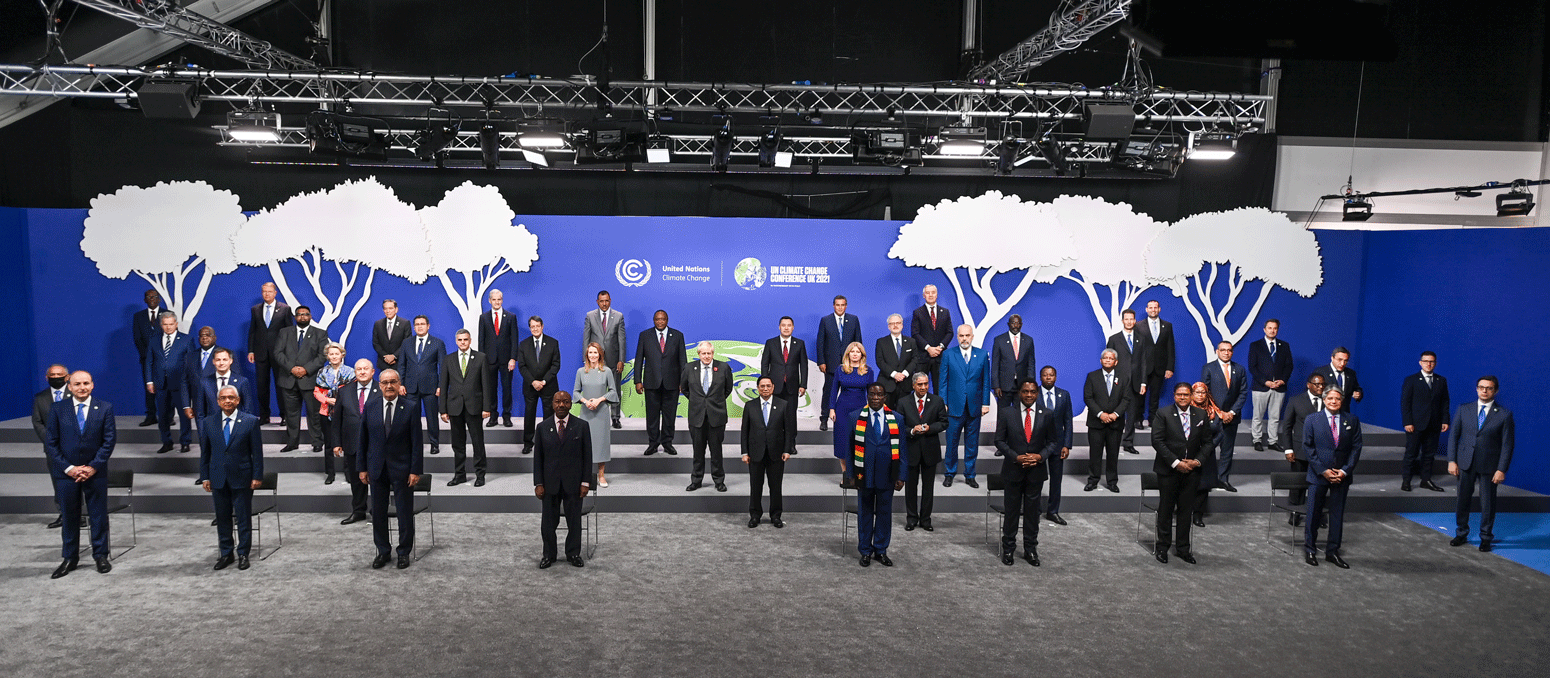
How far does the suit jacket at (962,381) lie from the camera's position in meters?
8.13

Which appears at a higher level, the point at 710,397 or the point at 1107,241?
the point at 1107,241

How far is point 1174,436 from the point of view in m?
6.46

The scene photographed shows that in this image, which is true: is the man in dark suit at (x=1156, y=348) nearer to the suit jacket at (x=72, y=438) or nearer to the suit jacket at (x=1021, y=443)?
the suit jacket at (x=1021, y=443)

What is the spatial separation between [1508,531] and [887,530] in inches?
233

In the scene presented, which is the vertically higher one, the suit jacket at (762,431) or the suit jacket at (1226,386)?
the suit jacket at (1226,386)

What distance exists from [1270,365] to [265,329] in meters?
11.1

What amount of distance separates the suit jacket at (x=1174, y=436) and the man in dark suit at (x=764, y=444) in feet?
9.71

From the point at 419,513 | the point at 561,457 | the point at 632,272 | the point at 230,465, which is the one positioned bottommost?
the point at 419,513

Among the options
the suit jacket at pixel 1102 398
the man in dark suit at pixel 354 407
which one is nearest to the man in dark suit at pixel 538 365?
the man in dark suit at pixel 354 407

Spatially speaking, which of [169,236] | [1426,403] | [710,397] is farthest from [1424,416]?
[169,236]

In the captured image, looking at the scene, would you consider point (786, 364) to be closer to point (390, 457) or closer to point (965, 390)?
point (965, 390)

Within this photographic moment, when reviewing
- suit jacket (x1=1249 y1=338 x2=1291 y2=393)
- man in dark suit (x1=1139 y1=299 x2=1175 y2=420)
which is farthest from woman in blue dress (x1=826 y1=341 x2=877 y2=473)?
suit jacket (x1=1249 y1=338 x2=1291 y2=393)

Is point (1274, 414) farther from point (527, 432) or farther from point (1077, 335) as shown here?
point (527, 432)

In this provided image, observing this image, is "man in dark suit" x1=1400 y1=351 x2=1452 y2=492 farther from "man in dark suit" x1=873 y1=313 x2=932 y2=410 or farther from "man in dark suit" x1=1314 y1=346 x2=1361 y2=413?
"man in dark suit" x1=873 y1=313 x2=932 y2=410
